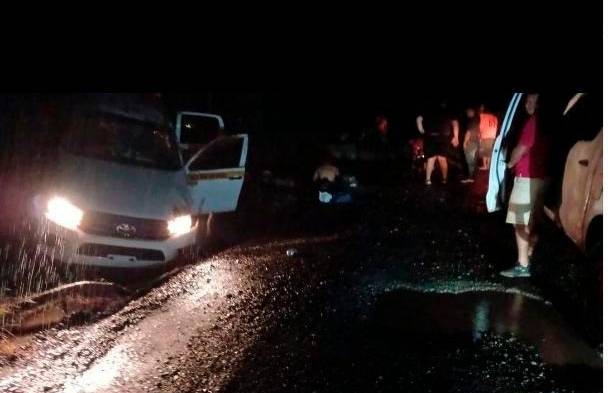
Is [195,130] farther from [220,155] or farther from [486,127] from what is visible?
[486,127]

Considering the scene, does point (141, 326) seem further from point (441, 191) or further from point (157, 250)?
point (441, 191)

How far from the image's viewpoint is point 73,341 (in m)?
4.54

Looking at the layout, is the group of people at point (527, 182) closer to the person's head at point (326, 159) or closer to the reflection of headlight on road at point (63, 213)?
the reflection of headlight on road at point (63, 213)

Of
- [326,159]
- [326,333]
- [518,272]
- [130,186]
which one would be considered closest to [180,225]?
[130,186]

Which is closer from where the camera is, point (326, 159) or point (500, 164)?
point (500, 164)

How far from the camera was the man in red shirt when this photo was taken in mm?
5570

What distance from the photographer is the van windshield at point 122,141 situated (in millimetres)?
7297

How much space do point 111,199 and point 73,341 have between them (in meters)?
2.11

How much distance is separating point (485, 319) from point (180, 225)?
11.8 feet

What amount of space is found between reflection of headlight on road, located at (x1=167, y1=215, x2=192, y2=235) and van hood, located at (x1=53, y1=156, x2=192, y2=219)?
78mm

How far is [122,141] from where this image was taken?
7.63 meters

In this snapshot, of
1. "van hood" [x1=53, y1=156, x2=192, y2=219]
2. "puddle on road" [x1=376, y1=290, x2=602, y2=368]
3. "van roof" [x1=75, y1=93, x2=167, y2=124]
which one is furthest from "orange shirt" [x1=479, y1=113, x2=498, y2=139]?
"puddle on road" [x1=376, y1=290, x2=602, y2=368]

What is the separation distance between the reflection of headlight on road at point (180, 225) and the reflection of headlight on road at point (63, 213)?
994mm

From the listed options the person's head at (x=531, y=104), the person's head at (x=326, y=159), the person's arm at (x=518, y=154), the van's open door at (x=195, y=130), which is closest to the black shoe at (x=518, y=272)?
the person's arm at (x=518, y=154)
